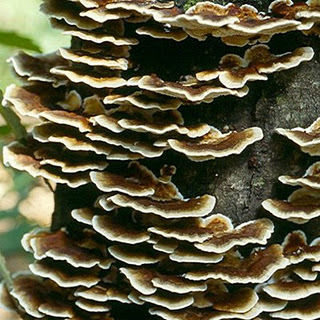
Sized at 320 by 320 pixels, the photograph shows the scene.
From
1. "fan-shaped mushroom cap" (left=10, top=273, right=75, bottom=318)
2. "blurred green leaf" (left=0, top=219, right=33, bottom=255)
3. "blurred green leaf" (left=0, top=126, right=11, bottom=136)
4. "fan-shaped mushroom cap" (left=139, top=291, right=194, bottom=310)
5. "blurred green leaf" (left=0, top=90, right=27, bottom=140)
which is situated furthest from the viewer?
"blurred green leaf" (left=0, top=219, right=33, bottom=255)

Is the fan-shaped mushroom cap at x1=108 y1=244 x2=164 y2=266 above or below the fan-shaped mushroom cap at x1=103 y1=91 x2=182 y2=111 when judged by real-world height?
below

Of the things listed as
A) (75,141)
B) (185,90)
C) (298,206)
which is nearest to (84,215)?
(75,141)

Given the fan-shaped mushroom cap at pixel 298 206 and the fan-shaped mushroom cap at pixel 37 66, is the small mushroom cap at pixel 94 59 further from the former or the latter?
the fan-shaped mushroom cap at pixel 298 206

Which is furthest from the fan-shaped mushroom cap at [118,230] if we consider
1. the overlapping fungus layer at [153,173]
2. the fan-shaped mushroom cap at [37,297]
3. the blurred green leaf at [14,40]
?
the blurred green leaf at [14,40]

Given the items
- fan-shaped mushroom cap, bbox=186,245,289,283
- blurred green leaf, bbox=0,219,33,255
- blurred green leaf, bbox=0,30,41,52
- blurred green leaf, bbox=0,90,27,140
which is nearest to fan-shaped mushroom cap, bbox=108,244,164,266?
fan-shaped mushroom cap, bbox=186,245,289,283

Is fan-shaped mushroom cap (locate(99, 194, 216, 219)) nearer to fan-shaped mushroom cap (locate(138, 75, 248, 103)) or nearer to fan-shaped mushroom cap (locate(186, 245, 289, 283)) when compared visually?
fan-shaped mushroom cap (locate(186, 245, 289, 283))

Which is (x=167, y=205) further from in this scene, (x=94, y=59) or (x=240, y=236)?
(x=94, y=59)
